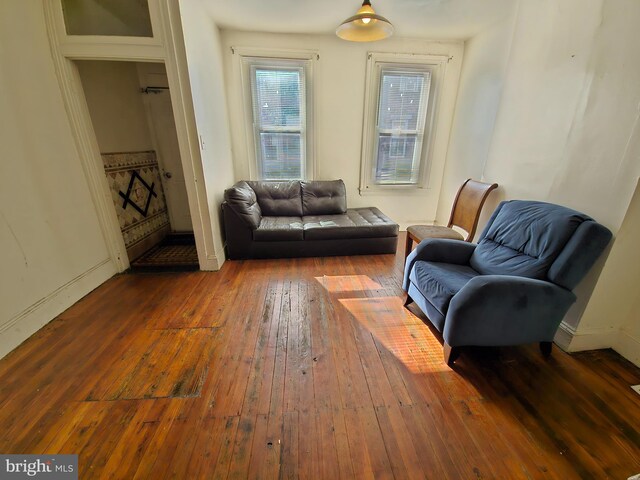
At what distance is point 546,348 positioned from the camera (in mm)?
1683

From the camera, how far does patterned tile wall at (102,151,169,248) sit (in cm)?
281

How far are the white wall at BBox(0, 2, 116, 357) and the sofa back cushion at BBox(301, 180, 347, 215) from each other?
232 centimetres

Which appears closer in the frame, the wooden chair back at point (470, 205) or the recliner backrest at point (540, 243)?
the recliner backrest at point (540, 243)

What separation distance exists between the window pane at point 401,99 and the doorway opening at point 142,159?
114 inches

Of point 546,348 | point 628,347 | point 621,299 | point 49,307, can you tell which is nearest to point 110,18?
point 49,307

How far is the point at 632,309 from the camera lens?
5.36 feet

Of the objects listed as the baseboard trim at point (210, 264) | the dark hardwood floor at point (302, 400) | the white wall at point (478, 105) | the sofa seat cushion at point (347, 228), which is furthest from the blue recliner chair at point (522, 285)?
the baseboard trim at point (210, 264)

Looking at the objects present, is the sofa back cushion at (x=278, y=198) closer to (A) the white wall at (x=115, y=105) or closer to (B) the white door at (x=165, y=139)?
(B) the white door at (x=165, y=139)

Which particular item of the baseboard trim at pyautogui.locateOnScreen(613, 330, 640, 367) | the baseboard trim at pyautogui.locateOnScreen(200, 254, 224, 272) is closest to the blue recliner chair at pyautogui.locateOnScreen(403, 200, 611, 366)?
the baseboard trim at pyautogui.locateOnScreen(613, 330, 640, 367)

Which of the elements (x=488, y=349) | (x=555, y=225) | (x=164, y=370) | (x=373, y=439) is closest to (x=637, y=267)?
(x=555, y=225)

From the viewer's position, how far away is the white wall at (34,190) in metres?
1.70

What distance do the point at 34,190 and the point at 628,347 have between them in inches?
166

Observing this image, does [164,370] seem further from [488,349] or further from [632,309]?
[632,309]

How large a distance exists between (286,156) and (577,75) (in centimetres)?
300
